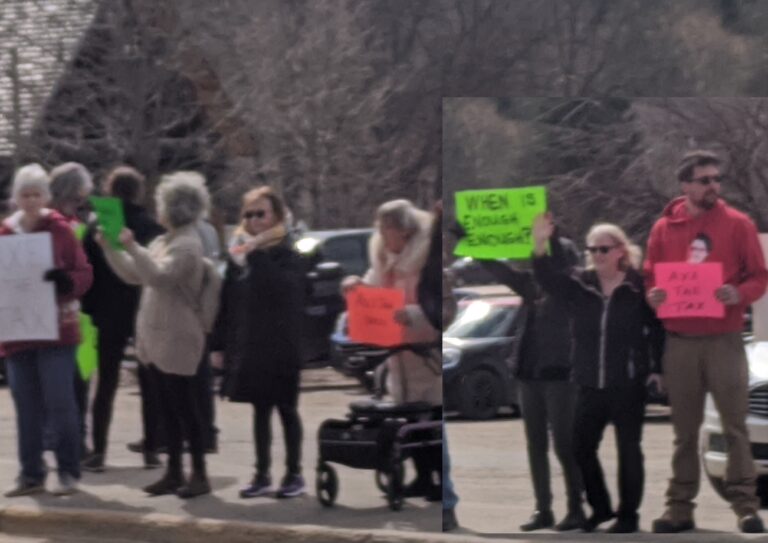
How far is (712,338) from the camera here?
778 centimetres

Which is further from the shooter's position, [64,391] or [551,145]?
[64,391]

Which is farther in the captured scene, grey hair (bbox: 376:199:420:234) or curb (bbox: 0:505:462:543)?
grey hair (bbox: 376:199:420:234)

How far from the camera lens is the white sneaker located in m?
9.70

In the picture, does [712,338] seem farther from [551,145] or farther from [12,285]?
[12,285]

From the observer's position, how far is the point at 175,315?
954 centimetres

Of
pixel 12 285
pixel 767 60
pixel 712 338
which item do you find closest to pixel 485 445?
pixel 712 338

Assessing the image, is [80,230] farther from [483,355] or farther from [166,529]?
[483,355]

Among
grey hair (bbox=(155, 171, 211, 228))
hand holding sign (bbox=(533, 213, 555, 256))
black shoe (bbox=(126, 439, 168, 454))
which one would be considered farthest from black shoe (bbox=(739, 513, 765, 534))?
black shoe (bbox=(126, 439, 168, 454))

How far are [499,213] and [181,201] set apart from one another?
2.45m

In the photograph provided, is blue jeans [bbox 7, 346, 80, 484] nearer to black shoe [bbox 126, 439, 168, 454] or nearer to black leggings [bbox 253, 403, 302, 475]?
black leggings [bbox 253, 403, 302, 475]

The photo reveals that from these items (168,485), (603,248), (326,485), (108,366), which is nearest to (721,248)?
(603,248)

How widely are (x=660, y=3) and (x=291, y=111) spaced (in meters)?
7.07

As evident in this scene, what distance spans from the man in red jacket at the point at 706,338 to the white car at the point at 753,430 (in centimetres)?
9

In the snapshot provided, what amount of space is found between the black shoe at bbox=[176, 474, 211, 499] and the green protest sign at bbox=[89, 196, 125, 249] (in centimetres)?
130
